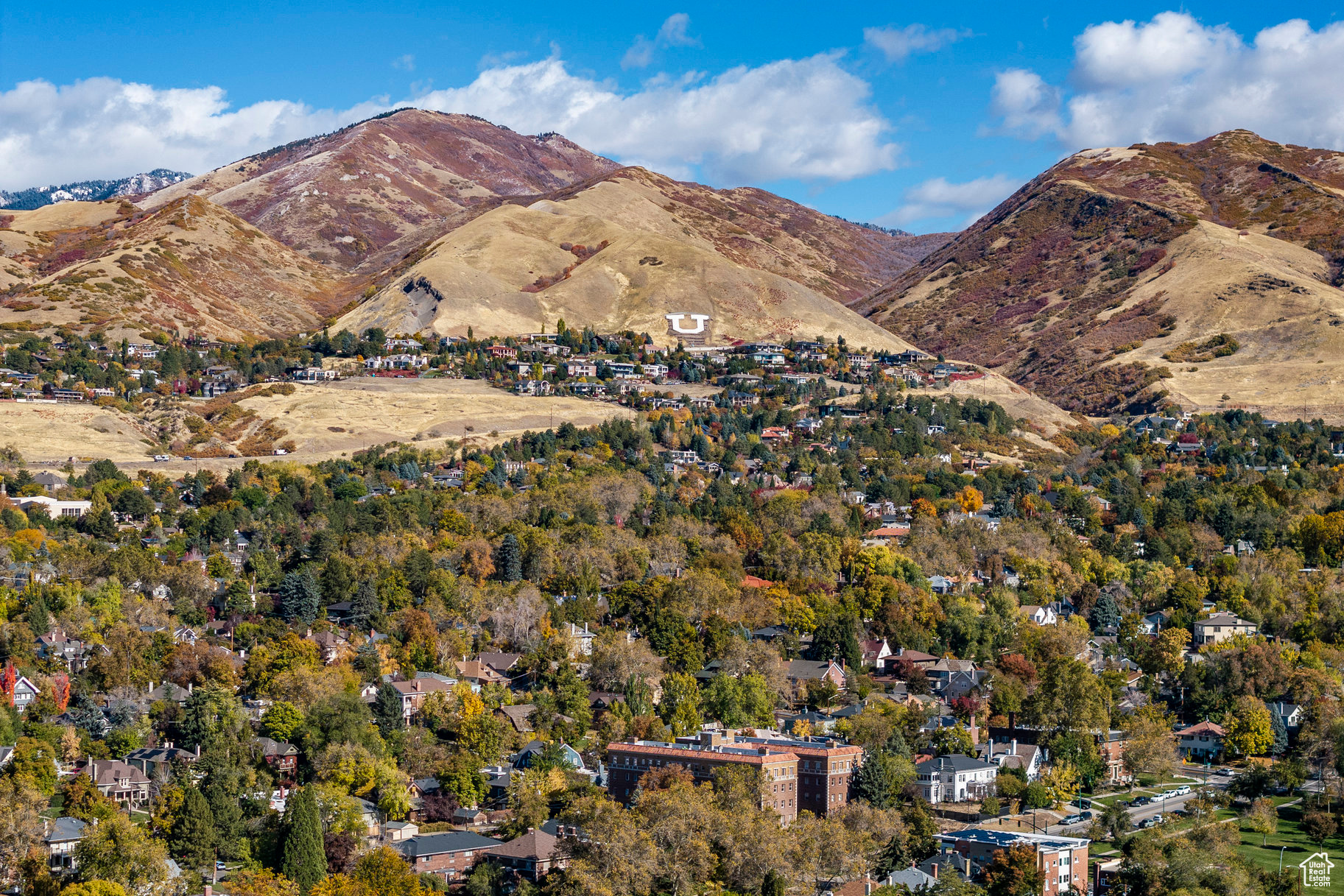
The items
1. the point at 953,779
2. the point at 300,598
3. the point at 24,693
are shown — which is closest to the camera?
the point at 953,779

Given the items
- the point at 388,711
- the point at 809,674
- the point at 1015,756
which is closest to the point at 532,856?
the point at 388,711

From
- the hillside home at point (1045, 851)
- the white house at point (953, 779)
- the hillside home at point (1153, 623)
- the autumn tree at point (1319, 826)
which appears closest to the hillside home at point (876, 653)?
the hillside home at point (1153, 623)

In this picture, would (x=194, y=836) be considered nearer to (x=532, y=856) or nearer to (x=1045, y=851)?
(x=532, y=856)

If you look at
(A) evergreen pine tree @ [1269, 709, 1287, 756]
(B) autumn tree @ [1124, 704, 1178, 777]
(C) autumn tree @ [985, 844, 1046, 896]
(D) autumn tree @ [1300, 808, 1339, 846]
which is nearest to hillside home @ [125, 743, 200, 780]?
(C) autumn tree @ [985, 844, 1046, 896]

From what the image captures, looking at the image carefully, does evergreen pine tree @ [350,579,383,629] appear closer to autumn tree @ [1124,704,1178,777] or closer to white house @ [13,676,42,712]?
white house @ [13,676,42,712]

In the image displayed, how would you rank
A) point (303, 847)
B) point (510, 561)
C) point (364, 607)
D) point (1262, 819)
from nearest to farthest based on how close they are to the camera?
point (303, 847)
point (1262, 819)
point (364, 607)
point (510, 561)

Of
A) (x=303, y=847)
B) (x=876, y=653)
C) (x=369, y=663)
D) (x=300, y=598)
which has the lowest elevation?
(x=303, y=847)

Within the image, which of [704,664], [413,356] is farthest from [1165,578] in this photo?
[413,356]
